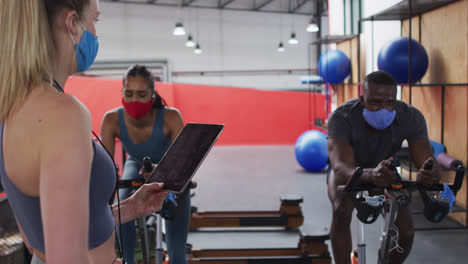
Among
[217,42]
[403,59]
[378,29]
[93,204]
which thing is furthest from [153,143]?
[217,42]

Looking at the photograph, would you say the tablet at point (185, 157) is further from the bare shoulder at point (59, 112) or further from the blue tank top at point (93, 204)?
the bare shoulder at point (59, 112)

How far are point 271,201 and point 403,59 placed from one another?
7.90 ft

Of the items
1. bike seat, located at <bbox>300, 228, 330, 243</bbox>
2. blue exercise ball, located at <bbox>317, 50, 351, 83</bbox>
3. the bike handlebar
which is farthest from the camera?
blue exercise ball, located at <bbox>317, 50, 351, 83</bbox>

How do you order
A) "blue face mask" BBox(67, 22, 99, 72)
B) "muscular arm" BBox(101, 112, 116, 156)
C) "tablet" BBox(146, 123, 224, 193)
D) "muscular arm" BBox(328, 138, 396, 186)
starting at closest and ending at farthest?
"blue face mask" BBox(67, 22, 99, 72), "tablet" BBox(146, 123, 224, 193), "muscular arm" BBox(328, 138, 396, 186), "muscular arm" BBox(101, 112, 116, 156)

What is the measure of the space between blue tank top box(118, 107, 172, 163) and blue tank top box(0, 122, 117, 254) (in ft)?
5.07

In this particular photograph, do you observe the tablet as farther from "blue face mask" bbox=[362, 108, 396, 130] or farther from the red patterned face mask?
"blue face mask" bbox=[362, 108, 396, 130]

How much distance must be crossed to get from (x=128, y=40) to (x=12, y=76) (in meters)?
15.0

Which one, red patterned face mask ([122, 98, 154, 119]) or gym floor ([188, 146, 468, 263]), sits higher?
red patterned face mask ([122, 98, 154, 119])

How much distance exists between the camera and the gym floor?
3652 mm

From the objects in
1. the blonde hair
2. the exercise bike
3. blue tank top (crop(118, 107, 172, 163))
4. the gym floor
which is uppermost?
the blonde hair

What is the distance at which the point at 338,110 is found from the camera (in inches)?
102

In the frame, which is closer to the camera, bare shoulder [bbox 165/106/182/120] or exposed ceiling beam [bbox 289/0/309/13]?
bare shoulder [bbox 165/106/182/120]

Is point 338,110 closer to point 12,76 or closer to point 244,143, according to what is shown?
point 12,76

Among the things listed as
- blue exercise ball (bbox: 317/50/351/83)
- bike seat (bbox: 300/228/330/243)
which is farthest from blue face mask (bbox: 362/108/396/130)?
blue exercise ball (bbox: 317/50/351/83)
